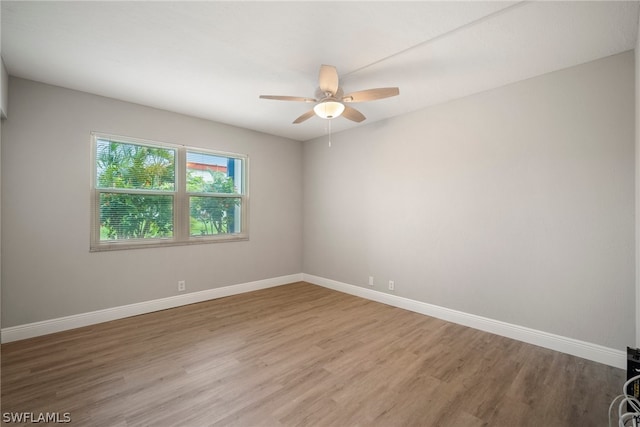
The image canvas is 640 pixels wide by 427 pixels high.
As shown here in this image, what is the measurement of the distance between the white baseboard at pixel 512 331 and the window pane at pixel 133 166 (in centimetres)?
327

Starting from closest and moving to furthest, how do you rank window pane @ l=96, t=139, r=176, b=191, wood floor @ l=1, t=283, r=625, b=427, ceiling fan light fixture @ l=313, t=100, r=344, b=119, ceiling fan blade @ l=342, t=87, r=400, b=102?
1. wood floor @ l=1, t=283, r=625, b=427
2. ceiling fan blade @ l=342, t=87, r=400, b=102
3. ceiling fan light fixture @ l=313, t=100, r=344, b=119
4. window pane @ l=96, t=139, r=176, b=191

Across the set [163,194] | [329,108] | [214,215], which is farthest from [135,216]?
[329,108]

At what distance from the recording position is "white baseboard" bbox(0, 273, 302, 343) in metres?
2.75

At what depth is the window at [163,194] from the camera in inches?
129

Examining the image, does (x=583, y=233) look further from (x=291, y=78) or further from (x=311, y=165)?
(x=311, y=165)

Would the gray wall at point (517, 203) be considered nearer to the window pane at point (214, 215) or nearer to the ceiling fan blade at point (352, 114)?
the ceiling fan blade at point (352, 114)

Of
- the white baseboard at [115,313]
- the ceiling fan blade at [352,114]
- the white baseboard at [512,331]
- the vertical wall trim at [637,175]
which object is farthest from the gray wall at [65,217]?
the vertical wall trim at [637,175]

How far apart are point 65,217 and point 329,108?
122 inches

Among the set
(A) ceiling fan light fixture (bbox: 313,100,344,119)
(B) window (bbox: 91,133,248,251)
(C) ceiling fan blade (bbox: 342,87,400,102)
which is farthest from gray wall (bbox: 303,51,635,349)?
(B) window (bbox: 91,133,248,251)

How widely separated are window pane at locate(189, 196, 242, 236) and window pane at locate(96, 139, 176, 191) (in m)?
0.46

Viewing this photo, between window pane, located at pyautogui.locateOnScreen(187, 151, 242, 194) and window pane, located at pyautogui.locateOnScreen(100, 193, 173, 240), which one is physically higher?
window pane, located at pyautogui.locateOnScreen(187, 151, 242, 194)

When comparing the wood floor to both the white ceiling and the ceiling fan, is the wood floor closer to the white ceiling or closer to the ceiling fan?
the ceiling fan

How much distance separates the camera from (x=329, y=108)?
257 centimetres

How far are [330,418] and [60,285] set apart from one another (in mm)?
3176
